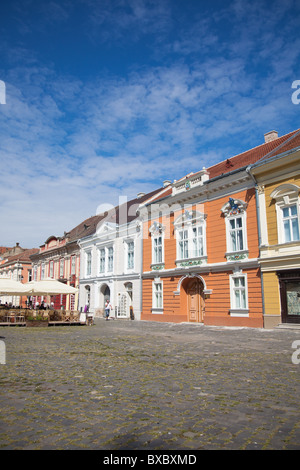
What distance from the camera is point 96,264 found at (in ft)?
111

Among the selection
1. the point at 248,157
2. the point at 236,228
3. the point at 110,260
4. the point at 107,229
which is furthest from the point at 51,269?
the point at 236,228

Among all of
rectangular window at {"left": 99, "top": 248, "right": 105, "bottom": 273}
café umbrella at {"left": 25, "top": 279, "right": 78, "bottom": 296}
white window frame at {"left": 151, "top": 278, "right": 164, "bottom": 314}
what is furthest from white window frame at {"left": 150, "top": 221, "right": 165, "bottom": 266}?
rectangular window at {"left": 99, "top": 248, "right": 105, "bottom": 273}

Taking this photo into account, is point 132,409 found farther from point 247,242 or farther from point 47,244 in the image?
point 47,244

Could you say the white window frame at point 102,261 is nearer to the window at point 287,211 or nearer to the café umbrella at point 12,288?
the café umbrella at point 12,288

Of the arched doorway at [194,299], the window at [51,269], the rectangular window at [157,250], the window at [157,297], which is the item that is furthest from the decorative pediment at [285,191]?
the window at [51,269]

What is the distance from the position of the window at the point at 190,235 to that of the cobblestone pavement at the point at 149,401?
12.7 m

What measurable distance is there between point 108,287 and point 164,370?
998 inches

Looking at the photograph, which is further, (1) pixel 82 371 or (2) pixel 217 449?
(1) pixel 82 371

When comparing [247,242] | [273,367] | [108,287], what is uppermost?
[247,242]

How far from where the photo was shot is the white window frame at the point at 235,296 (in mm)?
19062

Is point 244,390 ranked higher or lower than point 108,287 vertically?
lower

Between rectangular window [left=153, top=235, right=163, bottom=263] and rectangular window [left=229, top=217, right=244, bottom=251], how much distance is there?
21.3 feet
